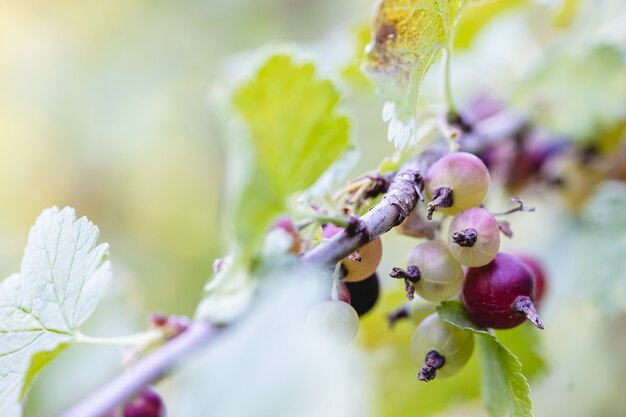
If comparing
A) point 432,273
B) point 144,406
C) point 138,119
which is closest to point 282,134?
point 432,273

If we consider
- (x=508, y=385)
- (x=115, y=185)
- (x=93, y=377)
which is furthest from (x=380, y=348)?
(x=115, y=185)

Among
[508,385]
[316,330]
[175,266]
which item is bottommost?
[508,385]

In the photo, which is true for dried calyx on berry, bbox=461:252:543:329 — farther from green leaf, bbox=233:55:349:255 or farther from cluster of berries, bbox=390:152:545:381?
green leaf, bbox=233:55:349:255

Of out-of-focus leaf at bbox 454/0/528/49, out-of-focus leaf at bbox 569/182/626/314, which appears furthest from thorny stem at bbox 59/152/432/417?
out-of-focus leaf at bbox 454/0/528/49

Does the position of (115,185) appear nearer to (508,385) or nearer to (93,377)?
(93,377)

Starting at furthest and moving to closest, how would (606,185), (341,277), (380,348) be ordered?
1. (606,185)
2. (380,348)
3. (341,277)

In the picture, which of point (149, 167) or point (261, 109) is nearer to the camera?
point (261, 109)

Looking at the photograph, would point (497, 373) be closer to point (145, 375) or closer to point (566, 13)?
point (145, 375)
